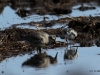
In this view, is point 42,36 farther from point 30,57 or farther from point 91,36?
point 91,36

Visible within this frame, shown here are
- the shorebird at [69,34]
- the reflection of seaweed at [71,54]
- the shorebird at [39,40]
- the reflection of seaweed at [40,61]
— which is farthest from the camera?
the shorebird at [69,34]

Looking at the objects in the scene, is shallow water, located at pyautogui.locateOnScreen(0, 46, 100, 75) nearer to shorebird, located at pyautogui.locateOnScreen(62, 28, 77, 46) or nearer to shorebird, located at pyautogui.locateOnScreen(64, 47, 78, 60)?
shorebird, located at pyautogui.locateOnScreen(64, 47, 78, 60)

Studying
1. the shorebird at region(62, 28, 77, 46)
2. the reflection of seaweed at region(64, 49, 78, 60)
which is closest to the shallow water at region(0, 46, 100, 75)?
the reflection of seaweed at region(64, 49, 78, 60)

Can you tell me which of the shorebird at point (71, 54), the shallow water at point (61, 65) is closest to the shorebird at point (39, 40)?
the shallow water at point (61, 65)

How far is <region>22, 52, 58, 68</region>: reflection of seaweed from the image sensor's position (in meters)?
11.3

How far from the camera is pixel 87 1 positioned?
996 inches

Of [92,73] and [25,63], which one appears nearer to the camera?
[92,73]

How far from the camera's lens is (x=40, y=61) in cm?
1159

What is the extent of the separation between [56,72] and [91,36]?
4.05 m

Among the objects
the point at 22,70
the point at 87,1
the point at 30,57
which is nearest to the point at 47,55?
the point at 30,57

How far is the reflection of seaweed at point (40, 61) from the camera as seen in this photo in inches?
446

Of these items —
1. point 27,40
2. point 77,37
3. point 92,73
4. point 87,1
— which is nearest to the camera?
point 92,73

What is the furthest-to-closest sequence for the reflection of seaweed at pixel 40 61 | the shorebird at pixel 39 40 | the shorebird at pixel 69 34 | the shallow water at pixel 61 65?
1. the shorebird at pixel 69 34
2. the shorebird at pixel 39 40
3. the reflection of seaweed at pixel 40 61
4. the shallow water at pixel 61 65

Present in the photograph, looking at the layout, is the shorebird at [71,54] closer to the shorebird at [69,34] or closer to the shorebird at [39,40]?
the shorebird at [39,40]
